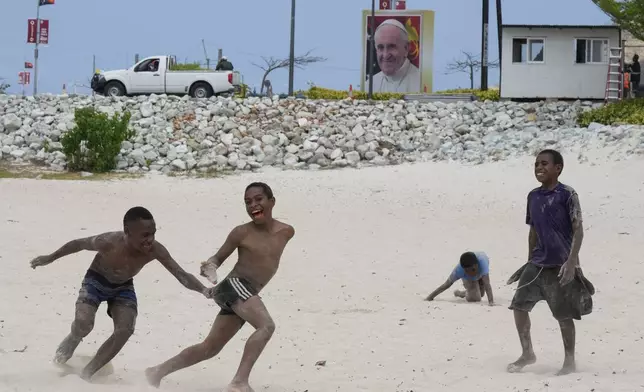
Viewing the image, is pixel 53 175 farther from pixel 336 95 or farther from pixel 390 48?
pixel 390 48

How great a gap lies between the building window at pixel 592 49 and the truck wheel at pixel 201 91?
1209 centimetres

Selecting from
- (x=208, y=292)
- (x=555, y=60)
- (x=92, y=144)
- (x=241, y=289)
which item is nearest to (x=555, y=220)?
(x=241, y=289)

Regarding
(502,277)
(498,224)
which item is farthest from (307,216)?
(502,277)

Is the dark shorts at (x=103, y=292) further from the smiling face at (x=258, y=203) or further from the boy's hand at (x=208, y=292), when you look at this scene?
the smiling face at (x=258, y=203)

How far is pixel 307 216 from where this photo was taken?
2239 centimetres

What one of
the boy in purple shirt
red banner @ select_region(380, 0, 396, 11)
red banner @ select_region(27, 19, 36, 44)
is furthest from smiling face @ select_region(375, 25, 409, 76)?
the boy in purple shirt

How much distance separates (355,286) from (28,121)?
62.5 feet

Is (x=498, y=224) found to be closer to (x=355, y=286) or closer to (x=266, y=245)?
(x=355, y=286)

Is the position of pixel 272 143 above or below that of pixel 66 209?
above

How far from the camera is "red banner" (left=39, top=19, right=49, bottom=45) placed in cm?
4590

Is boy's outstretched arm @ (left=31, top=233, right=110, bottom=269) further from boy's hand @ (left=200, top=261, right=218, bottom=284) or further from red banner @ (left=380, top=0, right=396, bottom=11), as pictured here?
red banner @ (left=380, top=0, right=396, bottom=11)

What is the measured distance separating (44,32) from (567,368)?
40769 millimetres

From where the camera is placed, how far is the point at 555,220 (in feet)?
27.9

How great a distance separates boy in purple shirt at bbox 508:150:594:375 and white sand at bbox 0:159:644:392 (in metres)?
0.52
